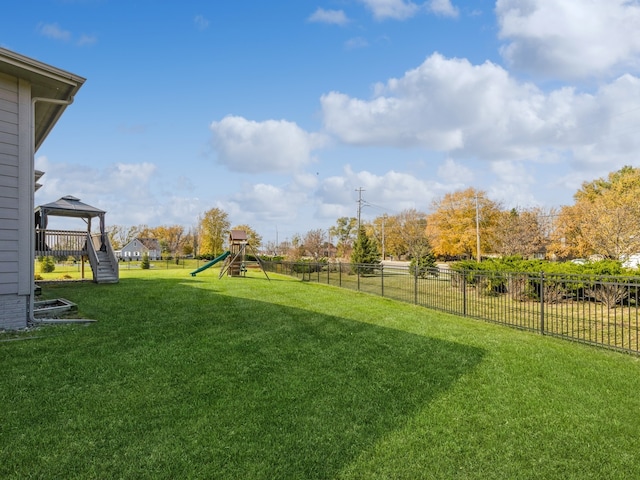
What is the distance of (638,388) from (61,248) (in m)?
16.5

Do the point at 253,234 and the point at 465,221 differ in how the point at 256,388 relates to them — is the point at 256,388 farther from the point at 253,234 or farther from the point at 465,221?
the point at 253,234

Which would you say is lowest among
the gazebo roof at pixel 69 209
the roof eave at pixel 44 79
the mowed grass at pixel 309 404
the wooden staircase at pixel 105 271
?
the mowed grass at pixel 309 404

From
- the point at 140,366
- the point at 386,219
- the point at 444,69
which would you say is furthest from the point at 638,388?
the point at 386,219

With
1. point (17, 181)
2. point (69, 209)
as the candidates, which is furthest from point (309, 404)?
point (69, 209)

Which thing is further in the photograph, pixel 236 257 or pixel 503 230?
pixel 503 230

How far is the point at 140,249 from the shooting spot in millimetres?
61125

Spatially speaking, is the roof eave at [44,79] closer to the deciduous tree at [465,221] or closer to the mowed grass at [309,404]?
the mowed grass at [309,404]

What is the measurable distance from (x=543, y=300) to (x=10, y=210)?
31.1 feet

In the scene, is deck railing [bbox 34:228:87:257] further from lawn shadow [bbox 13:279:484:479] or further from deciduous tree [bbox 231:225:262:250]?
deciduous tree [bbox 231:225:262:250]

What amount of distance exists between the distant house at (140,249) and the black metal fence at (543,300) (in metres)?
53.9

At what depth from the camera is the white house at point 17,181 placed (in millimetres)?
5836

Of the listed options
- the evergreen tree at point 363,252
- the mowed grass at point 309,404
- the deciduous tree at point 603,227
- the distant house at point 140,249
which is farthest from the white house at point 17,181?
the distant house at point 140,249

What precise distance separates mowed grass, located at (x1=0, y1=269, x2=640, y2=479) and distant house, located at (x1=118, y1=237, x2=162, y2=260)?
56.3m

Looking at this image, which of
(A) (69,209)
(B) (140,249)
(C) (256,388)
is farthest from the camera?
(B) (140,249)
